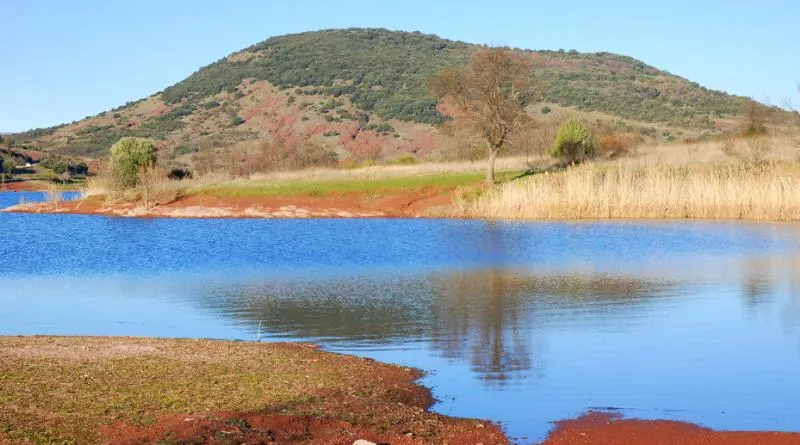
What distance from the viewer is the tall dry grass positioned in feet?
117

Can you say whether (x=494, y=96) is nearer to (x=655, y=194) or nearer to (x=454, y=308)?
(x=655, y=194)

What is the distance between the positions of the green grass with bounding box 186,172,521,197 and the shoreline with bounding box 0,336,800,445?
35520 mm

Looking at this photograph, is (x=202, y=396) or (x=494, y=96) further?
(x=494, y=96)

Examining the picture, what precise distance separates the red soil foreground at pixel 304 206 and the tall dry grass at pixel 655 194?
4253mm

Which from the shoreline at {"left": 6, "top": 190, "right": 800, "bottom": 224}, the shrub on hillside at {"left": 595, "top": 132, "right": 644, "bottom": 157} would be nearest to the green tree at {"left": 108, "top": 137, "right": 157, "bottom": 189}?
the shoreline at {"left": 6, "top": 190, "right": 800, "bottom": 224}

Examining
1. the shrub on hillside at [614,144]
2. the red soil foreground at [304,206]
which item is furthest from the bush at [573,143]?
the red soil foreground at [304,206]

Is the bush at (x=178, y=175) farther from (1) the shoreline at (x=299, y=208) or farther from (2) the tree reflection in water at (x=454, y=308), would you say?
(2) the tree reflection in water at (x=454, y=308)

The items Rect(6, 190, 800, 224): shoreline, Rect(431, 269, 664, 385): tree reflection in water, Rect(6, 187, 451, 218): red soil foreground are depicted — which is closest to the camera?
Rect(431, 269, 664, 385): tree reflection in water

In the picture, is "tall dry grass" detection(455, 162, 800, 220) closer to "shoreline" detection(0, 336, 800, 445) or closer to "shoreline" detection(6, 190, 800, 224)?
"shoreline" detection(6, 190, 800, 224)

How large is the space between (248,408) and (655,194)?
30.6 metres

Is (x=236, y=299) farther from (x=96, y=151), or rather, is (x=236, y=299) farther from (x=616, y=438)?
(x=96, y=151)

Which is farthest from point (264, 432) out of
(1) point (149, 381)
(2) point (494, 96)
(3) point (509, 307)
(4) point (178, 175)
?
(4) point (178, 175)

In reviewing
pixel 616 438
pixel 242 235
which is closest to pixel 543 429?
pixel 616 438

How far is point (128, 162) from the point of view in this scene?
49500mm
